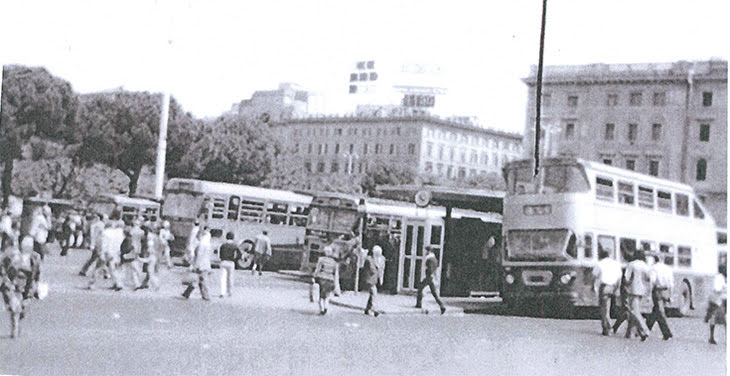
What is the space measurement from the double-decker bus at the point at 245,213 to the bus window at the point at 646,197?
344 cm

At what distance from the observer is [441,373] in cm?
1013

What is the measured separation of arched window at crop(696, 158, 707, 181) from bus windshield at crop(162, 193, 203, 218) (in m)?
4.99

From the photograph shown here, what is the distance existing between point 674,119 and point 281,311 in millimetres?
4554

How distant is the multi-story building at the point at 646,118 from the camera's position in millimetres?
9977

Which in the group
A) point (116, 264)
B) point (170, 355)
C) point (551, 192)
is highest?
point (551, 192)

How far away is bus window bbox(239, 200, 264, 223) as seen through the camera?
37.3 feet

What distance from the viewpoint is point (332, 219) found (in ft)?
38.1

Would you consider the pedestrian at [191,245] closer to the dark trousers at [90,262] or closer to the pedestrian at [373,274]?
the dark trousers at [90,262]

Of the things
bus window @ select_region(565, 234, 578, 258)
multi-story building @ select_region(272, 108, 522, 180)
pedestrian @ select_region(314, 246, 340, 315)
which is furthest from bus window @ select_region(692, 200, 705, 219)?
pedestrian @ select_region(314, 246, 340, 315)

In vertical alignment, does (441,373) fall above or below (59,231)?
below

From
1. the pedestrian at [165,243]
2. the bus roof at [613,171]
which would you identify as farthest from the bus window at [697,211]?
the pedestrian at [165,243]

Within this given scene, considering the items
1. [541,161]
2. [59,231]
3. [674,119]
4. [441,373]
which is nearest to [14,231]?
[59,231]

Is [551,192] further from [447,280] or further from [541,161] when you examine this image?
[447,280]

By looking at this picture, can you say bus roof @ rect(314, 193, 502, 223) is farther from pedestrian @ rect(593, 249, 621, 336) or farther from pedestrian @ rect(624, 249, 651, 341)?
pedestrian @ rect(624, 249, 651, 341)
